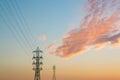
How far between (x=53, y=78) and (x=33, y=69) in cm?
1832

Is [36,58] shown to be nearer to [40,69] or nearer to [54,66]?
[40,69]

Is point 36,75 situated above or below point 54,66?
below

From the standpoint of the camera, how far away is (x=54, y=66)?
93.8 meters

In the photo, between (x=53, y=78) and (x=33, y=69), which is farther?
(x=53, y=78)

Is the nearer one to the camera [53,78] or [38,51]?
[38,51]

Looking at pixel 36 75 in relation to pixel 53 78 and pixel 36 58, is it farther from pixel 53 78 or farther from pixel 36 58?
pixel 53 78

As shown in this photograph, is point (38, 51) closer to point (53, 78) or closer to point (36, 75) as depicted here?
point (36, 75)

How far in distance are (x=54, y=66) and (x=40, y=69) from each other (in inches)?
904

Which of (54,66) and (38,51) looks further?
(54,66)

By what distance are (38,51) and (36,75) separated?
637 cm

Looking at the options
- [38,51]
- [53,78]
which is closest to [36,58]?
[38,51]

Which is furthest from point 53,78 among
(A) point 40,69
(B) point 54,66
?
(A) point 40,69

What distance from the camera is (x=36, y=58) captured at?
7188 centimetres

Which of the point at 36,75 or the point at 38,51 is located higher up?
the point at 38,51
